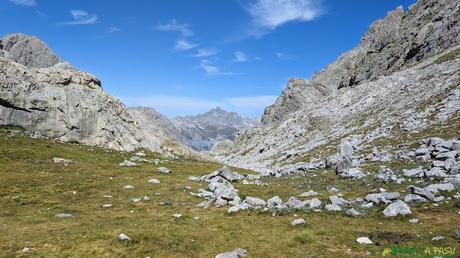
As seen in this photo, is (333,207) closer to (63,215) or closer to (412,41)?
(63,215)

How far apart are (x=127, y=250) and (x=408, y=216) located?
17842 millimetres

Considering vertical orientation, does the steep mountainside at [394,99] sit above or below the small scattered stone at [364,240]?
above

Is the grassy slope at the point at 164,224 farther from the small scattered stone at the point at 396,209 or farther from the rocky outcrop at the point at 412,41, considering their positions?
the rocky outcrop at the point at 412,41

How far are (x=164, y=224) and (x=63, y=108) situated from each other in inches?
1935

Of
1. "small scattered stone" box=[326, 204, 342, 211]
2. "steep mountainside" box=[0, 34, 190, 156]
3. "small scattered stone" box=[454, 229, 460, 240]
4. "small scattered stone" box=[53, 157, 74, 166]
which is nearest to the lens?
"small scattered stone" box=[454, 229, 460, 240]

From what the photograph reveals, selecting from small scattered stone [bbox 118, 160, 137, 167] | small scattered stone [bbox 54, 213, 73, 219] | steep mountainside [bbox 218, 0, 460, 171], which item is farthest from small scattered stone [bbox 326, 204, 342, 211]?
small scattered stone [bbox 118, 160, 137, 167]

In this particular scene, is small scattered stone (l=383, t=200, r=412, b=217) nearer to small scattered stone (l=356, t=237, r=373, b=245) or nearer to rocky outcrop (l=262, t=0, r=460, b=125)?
small scattered stone (l=356, t=237, r=373, b=245)

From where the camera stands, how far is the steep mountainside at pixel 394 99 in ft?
234

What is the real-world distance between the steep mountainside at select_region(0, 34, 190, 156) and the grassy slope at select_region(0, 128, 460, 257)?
73.0 ft

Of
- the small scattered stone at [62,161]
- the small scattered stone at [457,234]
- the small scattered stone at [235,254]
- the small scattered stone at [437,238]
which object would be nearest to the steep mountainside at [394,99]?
the small scattered stone at [457,234]

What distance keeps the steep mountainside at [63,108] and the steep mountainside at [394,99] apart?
32.4 meters

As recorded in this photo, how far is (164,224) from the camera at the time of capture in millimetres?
28750

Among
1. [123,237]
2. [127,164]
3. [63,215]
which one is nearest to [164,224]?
[123,237]

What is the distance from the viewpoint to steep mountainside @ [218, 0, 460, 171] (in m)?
71.2
